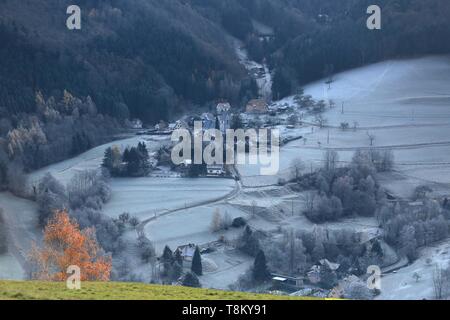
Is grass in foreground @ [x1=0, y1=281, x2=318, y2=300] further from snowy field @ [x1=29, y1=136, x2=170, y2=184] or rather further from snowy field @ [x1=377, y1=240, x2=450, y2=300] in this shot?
snowy field @ [x1=29, y1=136, x2=170, y2=184]

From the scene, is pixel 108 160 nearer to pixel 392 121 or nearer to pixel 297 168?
pixel 297 168

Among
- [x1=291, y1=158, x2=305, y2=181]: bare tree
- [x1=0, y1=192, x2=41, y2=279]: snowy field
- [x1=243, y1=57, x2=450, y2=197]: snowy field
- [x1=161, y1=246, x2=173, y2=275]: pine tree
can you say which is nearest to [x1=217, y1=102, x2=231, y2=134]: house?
[x1=243, y1=57, x2=450, y2=197]: snowy field

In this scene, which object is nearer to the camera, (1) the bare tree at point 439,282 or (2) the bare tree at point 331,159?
(1) the bare tree at point 439,282

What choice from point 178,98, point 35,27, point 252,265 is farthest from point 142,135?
point 252,265

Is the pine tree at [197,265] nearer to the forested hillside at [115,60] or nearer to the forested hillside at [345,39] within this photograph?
the forested hillside at [115,60]

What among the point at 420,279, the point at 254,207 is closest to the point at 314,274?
the point at 420,279

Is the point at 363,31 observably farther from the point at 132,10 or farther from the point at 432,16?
the point at 132,10

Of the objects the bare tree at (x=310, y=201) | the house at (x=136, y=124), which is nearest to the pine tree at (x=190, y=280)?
the bare tree at (x=310, y=201)
